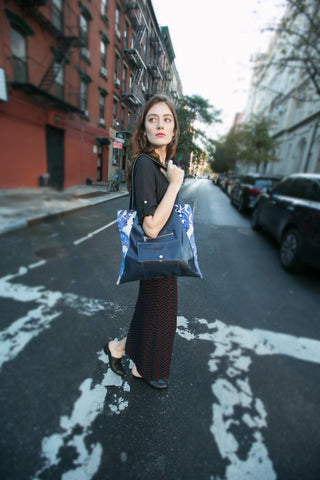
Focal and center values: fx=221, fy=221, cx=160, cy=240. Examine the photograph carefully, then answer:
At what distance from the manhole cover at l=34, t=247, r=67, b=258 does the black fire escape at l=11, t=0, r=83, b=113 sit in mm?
9238

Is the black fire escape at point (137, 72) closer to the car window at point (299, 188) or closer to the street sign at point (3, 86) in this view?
the car window at point (299, 188)

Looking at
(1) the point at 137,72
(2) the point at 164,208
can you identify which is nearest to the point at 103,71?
(1) the point at 137,72

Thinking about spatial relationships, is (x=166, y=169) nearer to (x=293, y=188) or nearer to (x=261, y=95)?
(x=293, y=188)

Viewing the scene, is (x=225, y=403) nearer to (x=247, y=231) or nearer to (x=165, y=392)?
(x=165, y=392)

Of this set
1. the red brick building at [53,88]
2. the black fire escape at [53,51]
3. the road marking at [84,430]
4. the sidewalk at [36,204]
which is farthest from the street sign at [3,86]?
the road marking at [84,430]

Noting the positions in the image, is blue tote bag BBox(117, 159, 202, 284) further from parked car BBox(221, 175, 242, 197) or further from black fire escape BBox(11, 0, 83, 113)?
black fire escape BBox(11, 0, 83, 113)

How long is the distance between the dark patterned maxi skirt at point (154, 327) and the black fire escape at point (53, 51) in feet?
39.3

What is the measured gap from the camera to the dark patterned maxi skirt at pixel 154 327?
1545mm

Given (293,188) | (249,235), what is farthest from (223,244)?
(293,188)

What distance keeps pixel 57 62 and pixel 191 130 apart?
12850mm

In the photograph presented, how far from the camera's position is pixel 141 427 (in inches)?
58.6

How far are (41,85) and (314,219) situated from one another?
1263 centimetres

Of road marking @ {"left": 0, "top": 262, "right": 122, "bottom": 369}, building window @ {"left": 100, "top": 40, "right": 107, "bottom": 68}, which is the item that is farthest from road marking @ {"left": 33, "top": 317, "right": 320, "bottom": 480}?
building window @ {"left": 100, "top": 40, "right": 107, "bottom": 68}

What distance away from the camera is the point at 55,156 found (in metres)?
11.6
